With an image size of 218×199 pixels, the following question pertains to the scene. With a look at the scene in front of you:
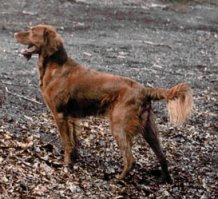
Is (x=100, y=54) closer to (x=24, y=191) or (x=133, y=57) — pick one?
(x=133, y=57)

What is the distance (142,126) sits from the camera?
824 centimetres

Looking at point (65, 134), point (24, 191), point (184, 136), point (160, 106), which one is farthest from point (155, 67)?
point (24, 191)

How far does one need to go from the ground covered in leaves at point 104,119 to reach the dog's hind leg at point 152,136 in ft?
0.54

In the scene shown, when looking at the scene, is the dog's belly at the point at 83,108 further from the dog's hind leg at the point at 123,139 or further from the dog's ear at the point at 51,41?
the dog's ear at the point at 51,41

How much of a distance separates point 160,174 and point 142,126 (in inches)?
38.1

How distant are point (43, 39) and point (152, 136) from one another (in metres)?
1.90

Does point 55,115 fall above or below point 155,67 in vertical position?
above

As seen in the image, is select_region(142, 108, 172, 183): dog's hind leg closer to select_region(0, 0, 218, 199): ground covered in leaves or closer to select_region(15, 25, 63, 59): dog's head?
select_region(0, 0, 218, 199): ground covered in leaves

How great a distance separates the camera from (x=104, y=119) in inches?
409

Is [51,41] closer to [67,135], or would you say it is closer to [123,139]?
[67,135]

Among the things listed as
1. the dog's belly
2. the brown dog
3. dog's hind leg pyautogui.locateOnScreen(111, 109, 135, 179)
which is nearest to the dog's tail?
the brown dog

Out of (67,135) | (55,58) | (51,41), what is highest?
(51,41)

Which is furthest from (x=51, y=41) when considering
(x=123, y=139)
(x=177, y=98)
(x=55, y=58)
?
(x=177, y=98)

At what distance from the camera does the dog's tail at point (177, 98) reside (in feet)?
26.5
